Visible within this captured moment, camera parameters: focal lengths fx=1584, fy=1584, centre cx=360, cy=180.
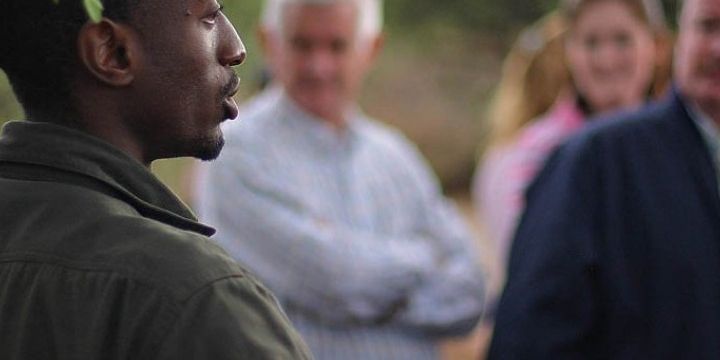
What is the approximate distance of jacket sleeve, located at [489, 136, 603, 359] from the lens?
12.4 feet

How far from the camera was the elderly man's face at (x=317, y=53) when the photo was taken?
16.0 ft

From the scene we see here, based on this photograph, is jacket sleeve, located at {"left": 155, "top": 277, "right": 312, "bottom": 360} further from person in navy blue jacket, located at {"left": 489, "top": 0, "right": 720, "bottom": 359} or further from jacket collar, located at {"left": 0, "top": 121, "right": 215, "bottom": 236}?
person in navy blue jacket, located at {"left": 489, "top": 0, "right": 720, "bottom": 359}

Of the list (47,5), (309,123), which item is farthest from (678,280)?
(47,5)

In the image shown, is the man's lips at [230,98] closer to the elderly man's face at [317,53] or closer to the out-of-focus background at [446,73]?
the elderly man's face at [317,53]

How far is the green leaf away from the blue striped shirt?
2.43 metres

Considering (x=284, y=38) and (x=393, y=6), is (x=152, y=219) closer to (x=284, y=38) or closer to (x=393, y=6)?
(x=284, y=38)

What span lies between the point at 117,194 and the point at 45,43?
9.0 inches

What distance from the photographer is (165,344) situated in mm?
1957

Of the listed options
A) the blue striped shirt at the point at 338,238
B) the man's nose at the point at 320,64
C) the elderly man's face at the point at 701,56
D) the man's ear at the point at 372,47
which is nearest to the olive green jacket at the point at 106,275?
the elderly man's face at the point at 701,56

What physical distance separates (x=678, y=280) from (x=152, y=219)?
193 centimetres

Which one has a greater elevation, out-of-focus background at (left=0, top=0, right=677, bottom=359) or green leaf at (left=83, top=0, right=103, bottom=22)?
green leaf at (left=83, top=0, right=103, bottom=22)

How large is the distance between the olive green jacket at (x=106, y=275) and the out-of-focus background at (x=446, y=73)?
841 cm

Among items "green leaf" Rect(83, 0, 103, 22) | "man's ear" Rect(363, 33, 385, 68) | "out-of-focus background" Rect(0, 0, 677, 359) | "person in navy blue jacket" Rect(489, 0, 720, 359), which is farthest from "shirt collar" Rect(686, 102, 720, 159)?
"out-of-focus background" Rect(0, 0, 677, 359)

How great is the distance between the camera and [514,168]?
208 inches
